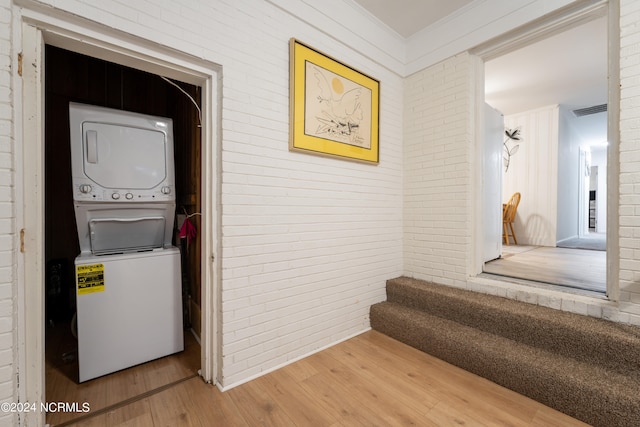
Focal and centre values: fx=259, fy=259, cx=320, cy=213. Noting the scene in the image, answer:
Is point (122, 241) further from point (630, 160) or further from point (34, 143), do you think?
point (630, 160)

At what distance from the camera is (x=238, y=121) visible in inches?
67.6

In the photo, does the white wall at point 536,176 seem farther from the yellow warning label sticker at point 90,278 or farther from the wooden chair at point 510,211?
the yellow warning label sticker at point 90,278

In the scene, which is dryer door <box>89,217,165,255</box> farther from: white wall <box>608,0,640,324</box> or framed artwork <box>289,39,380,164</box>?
white wall <box>608,0,640,324</box>

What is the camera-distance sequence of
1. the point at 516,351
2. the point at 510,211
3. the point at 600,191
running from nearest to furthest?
the point at 516,351 → the point at 510,211 → the point at 600,191

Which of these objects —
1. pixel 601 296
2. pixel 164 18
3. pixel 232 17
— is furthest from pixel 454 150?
pixel 164 18

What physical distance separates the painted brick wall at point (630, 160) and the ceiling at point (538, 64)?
3.84 feet

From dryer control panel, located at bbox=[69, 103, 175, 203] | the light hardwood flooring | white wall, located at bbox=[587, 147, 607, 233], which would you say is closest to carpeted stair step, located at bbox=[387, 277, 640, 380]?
the light hardwood flooring

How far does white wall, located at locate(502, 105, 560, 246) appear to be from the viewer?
15.7 ft

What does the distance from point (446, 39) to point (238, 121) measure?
7.16 ft

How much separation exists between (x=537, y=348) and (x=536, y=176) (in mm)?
4564

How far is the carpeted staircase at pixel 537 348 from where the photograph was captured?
4.53ft

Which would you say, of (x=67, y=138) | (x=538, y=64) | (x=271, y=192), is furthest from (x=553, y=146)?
(x=67, y=138)

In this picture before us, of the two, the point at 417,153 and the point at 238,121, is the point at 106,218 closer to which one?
the point at 238,121

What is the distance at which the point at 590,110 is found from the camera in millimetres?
4910
